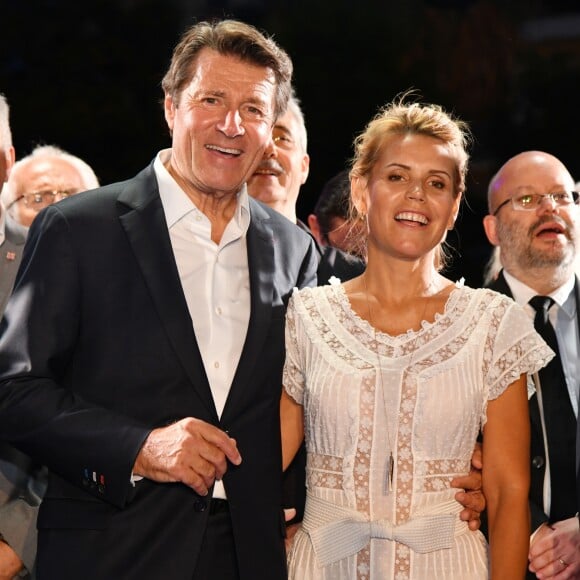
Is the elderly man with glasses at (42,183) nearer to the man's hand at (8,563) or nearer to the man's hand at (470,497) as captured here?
the man's hand at (8,563)

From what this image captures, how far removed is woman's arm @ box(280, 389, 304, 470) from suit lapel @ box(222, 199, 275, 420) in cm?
23

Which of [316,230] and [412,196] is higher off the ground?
[316,230]

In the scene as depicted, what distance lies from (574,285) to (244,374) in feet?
6.04

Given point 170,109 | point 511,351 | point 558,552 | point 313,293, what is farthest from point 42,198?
point 558,552

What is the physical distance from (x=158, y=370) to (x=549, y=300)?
6.17 ft

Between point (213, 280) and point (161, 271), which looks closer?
point (161, 271)

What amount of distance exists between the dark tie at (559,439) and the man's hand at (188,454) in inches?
55.8

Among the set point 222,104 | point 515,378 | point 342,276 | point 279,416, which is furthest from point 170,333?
point 342,276

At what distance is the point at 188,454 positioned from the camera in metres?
2.44

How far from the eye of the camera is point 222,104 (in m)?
2.93

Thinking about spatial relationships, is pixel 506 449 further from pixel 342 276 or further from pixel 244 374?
pixel 342 276

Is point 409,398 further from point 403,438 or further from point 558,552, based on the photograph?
point 558,552

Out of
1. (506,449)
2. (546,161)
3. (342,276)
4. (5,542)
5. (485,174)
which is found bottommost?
(5,542)

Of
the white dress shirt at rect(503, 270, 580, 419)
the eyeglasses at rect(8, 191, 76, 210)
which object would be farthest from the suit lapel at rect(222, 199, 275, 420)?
the eyeglasses at rect(8, 191, 76, 210)
